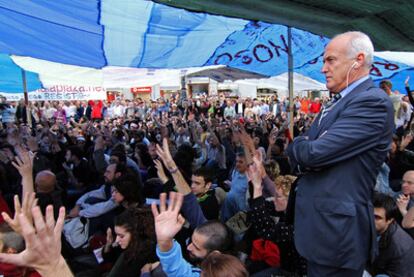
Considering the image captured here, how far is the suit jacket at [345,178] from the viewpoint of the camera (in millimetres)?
1636

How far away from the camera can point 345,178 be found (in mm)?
1674

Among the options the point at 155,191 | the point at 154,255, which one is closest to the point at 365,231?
the point at 154,255

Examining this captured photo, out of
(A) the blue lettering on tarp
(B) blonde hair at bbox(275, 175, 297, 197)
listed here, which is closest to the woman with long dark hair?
(B) blonde hair at bbox(275, 175, 297, 197)

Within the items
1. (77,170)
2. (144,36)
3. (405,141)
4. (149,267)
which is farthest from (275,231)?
(77,170)

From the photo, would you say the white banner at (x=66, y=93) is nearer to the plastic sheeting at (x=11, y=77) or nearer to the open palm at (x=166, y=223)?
the plastic sheeting at (x=11, y=77)

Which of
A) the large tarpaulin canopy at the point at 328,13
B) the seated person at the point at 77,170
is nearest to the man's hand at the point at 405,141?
the large tarpaulin canopy at the point at 328,13

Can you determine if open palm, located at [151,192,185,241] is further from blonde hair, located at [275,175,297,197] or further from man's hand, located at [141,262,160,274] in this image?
blonde hair, located at [275,175,297,197]

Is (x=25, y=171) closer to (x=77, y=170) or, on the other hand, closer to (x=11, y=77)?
(x=77, y=170)

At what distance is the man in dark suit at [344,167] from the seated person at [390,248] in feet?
2.99

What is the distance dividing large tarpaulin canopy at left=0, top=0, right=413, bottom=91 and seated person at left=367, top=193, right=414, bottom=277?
1.92 m

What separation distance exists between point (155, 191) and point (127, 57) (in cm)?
279

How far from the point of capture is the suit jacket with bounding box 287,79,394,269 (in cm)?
164

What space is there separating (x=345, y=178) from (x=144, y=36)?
4344 mm

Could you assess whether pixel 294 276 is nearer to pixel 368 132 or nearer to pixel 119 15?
pixel 368 132
